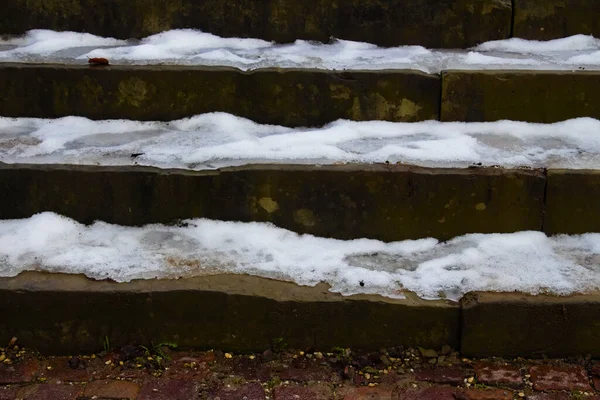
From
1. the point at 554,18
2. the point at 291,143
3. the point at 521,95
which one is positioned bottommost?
the point at 291,143

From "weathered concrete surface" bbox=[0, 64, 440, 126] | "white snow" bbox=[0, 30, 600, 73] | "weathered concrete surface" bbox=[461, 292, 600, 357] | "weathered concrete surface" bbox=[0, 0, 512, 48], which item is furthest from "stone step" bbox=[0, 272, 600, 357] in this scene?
"weathered concrete surface" bbox=[0, 0, 512, 48]

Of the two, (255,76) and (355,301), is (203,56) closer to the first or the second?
(255,76)

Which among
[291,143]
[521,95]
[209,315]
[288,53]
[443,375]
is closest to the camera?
[443,375]

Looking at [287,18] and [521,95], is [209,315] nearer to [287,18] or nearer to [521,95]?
[521,95]

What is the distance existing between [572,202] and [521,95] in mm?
705

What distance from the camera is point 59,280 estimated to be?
2.81 metres

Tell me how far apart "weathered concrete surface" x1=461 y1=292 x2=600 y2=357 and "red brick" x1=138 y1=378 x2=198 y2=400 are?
40.8 inches

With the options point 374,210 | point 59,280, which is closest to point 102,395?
point 59,280

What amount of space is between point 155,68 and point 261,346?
157 centimetres

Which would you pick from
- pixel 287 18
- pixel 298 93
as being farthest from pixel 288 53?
pixel 298 93

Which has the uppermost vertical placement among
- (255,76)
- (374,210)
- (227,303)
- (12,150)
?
(255,76)

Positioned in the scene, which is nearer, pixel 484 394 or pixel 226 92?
pixel 484 394

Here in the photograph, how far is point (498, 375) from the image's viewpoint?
106 inches

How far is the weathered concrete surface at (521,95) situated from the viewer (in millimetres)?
3492
